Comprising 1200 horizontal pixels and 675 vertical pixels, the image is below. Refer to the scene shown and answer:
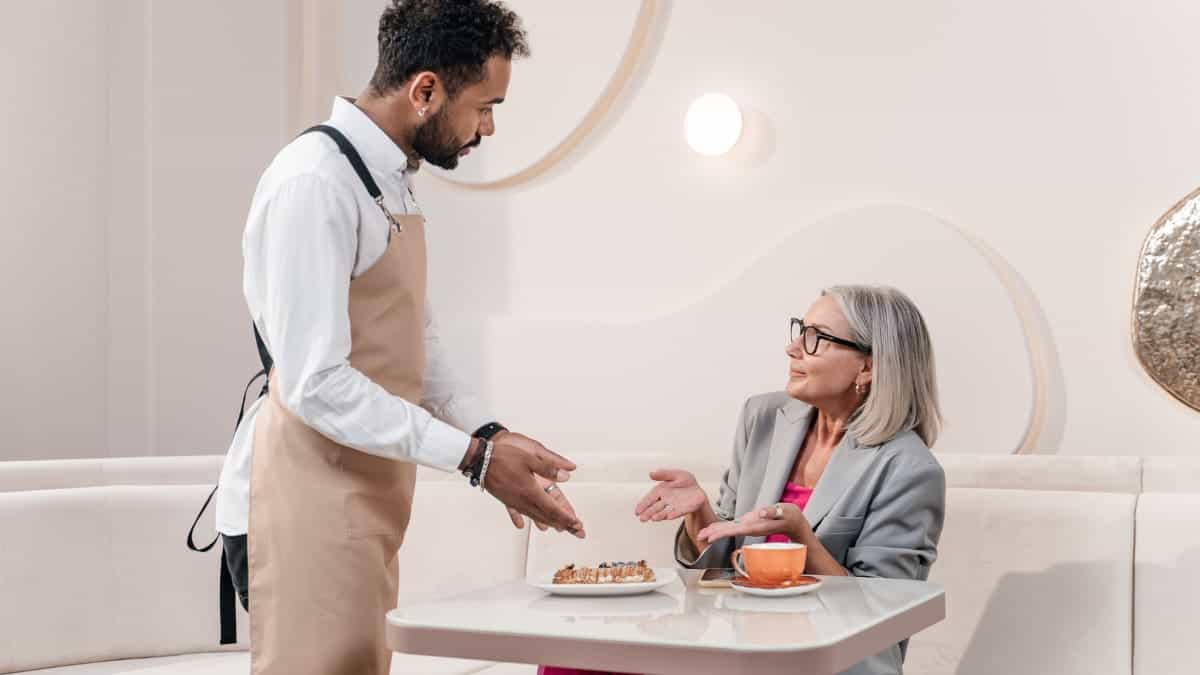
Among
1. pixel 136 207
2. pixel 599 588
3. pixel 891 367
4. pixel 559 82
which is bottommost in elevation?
pixel 599 588

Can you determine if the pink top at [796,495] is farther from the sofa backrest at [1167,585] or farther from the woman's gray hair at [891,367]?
the sofa backrest at [1167,585]

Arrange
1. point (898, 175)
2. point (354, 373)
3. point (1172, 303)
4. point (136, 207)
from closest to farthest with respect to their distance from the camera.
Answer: point (354, 373) → point (1172, 303) → point (898, 175) → point (136, 207)

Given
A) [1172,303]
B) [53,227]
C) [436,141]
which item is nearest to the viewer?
[436,141]

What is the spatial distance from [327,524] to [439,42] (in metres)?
0.69

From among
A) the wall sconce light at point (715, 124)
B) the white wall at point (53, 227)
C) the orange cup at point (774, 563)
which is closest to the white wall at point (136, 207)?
the white wall at point (53, 227)

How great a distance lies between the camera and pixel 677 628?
158 cm

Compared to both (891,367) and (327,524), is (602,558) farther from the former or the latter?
(327,524)

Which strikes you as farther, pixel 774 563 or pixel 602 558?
pixel 602 558

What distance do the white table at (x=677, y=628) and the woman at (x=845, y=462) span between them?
273 mm

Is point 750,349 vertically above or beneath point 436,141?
beneath

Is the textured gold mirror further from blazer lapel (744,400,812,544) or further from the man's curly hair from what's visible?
the man's curly hair

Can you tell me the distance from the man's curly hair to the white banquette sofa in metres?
1.24

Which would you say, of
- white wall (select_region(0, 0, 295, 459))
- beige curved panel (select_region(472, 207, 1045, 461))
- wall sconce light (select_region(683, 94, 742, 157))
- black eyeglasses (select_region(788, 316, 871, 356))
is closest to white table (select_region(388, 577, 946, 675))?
black eyeglasses (select_region(788, 316, 871, 356))

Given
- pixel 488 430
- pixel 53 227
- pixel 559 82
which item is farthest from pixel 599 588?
pixel 53 227
